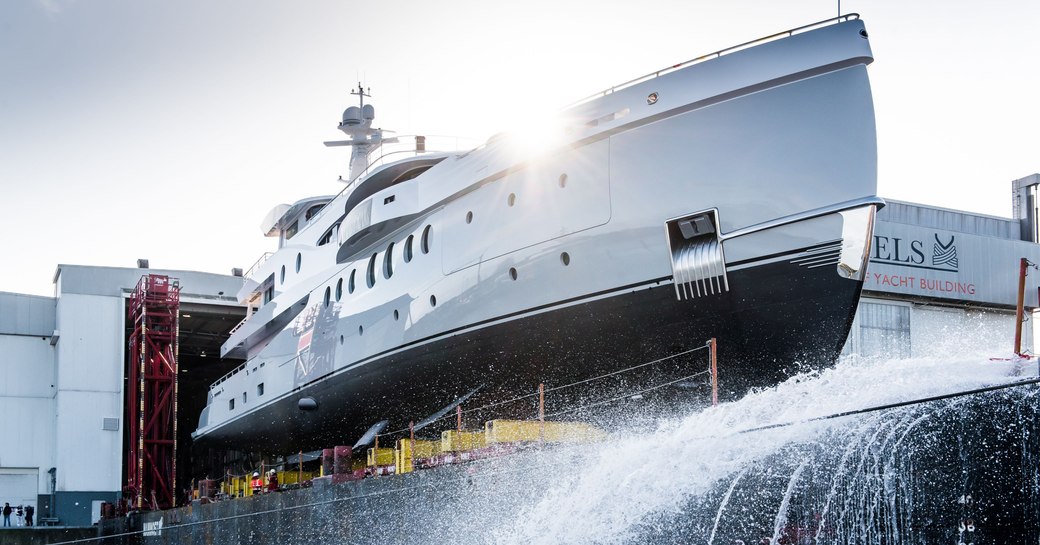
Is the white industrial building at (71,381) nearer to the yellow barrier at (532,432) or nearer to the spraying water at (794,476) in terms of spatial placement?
the spraying water at (794,476)

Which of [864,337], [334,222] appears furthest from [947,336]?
[334,222]

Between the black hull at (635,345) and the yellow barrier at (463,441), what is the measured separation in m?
1.36

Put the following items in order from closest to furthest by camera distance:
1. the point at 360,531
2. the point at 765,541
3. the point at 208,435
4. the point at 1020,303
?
the point at 1020,303, the point at 765,541, the point at 360,531, the point at 208,435

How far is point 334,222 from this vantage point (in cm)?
2161

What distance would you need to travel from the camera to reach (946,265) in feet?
107

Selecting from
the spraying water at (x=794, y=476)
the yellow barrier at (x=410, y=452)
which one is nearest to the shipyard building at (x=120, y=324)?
the yellow barrier at (x=410, y=452)

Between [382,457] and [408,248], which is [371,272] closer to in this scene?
[408,248]

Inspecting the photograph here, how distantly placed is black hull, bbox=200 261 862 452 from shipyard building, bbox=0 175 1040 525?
54.1 ft

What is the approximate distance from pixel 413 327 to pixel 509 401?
219 centimetres

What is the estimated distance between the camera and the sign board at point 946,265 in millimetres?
31281

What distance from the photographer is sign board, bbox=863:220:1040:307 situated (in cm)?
3128

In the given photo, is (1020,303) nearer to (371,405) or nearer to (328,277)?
(371,405)

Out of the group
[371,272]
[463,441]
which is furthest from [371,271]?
[463,441]

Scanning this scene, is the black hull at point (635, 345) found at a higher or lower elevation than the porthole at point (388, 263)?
lower
